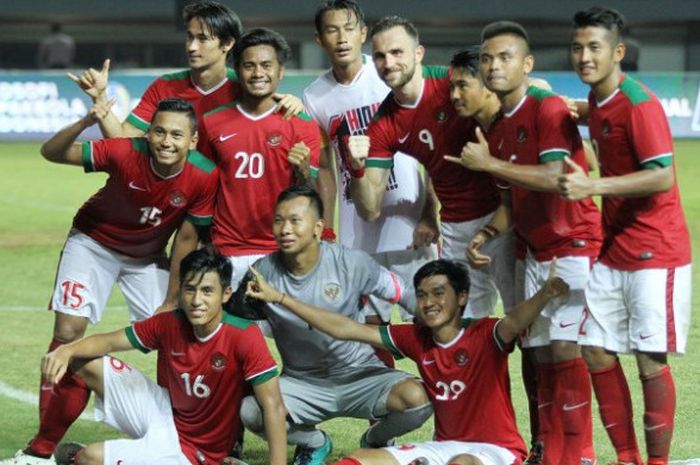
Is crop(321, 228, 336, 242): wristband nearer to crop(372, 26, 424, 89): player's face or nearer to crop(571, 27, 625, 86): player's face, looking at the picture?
crop(372, 26, 424, 89): player's face

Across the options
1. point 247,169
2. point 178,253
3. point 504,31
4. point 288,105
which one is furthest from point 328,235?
point 504,31

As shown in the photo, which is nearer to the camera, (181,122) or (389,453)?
(389,453)

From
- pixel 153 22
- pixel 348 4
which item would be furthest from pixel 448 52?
pixel 348 4

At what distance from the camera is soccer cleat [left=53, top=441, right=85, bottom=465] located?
720cm

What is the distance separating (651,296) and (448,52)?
24446 mm

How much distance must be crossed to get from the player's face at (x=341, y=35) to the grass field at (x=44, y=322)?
1993 millimetres

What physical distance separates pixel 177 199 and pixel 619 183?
2305mm

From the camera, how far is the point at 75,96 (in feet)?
76.2

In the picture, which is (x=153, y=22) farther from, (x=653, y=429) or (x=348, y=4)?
(x=653, y=429)

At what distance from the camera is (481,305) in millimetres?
7477

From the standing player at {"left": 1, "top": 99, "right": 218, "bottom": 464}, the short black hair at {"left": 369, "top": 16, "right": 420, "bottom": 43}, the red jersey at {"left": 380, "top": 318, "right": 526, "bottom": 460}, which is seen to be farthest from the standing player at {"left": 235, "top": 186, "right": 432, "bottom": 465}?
the short black hair at {"left": 369, "top": 16, "right": 420, "bottom": 43}

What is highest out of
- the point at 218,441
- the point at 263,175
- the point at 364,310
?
the point at 263,175

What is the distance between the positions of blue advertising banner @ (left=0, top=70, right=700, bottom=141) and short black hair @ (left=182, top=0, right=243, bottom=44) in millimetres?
15288

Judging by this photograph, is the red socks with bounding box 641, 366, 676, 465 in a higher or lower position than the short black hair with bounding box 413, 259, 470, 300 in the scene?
lower
